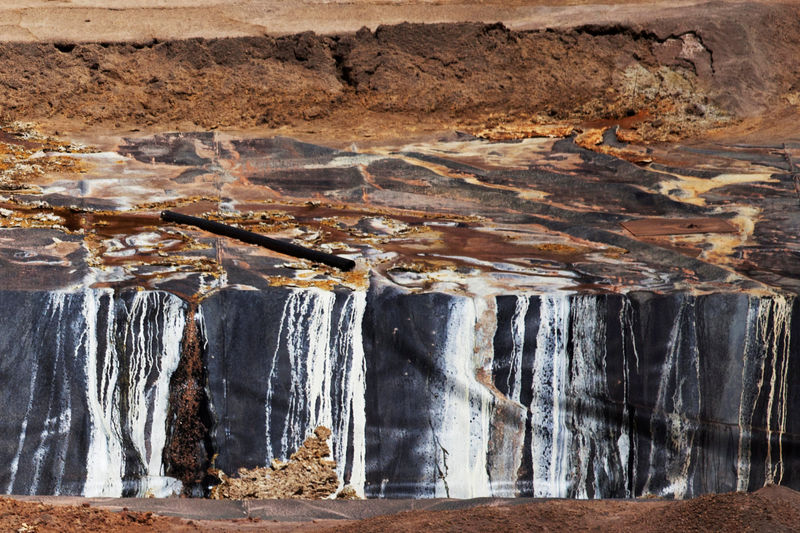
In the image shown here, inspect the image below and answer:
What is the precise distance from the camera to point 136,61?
19.6 ft

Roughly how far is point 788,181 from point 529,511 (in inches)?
107

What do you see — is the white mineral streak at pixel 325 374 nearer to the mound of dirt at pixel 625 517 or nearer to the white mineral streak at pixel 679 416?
the mound of dirt at pixel 625 517

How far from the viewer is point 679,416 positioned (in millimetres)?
3500

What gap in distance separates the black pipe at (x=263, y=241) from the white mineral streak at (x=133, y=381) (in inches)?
22.9

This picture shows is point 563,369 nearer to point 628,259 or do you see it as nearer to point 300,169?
point 628,259

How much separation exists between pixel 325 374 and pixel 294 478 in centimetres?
37

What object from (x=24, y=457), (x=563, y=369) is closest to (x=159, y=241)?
(x=24, y=457)

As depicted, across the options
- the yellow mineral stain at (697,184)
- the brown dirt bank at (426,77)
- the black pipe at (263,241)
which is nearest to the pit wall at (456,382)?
the black pipe at (263,241)

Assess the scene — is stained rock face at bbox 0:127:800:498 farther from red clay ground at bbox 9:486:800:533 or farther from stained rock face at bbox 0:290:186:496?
red clay ground at bbox 9:486:800:533

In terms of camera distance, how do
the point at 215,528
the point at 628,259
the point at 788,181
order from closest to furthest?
the point at 215,528
the point at 628,259
the point at 788,181

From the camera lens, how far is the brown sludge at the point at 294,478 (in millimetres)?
3400

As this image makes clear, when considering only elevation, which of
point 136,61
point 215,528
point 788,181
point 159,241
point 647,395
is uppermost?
point 136,61

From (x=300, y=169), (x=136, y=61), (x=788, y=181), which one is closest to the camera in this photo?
(x=788, y=181)

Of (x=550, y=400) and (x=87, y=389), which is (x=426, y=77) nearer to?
(x=550, y=400)
